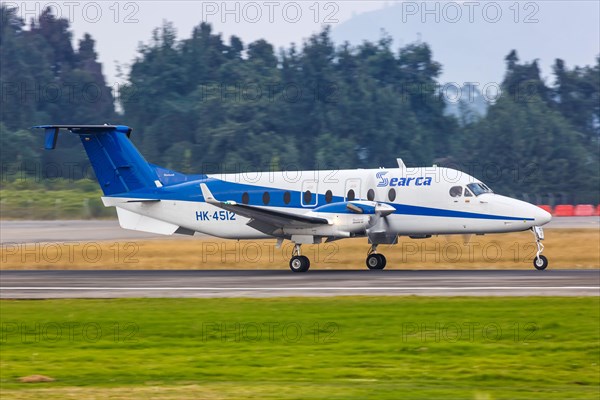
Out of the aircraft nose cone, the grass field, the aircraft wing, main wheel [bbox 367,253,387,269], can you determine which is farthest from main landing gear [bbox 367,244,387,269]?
the aircraft nose cone

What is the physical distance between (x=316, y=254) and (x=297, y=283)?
10212 millimetres

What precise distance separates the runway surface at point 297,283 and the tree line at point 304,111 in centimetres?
3622

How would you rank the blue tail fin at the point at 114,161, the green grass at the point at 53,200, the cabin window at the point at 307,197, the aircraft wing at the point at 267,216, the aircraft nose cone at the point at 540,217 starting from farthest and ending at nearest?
the green grass at the point at 53,200 < the blue tail fin at the point at 114,161 < the cabin window at the point at 307,197 < the aircraft wing at the point at 267,216 < the aircraft nose cone at the point at 540,217

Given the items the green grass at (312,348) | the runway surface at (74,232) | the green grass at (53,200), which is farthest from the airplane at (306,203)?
the green grass at (53,200)

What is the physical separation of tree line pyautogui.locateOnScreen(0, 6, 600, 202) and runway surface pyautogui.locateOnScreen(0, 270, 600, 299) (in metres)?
36.2

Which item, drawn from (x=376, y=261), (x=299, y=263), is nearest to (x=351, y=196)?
(x=376, y=261)

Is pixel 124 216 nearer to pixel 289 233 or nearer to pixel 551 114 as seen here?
pixel 289 233

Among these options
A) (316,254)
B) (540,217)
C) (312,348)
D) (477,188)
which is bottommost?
(312,348)

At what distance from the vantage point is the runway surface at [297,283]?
907 inches

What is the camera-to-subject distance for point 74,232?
43906 millimetres

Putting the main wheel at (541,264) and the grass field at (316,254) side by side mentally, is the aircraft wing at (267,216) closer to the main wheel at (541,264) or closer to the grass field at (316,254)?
the grass field at (316,254)

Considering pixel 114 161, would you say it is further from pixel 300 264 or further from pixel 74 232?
pixel 74 232

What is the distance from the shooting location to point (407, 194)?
29.4 m

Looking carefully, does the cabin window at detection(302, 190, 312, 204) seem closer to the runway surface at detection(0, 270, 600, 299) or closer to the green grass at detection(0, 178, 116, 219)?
the runway surface at detection(0, 270, 600, 299)
